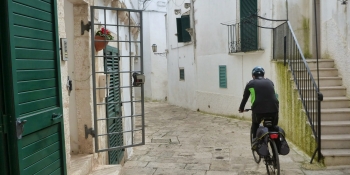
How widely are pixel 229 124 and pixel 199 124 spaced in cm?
104

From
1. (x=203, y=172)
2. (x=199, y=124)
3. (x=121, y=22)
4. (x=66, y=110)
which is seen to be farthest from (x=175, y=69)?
(x=66, y=110)

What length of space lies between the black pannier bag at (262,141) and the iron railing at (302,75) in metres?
1.10

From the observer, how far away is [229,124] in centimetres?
1058

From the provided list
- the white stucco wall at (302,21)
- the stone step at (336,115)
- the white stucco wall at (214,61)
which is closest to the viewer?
the stone step at (336,115)

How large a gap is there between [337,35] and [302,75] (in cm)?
135

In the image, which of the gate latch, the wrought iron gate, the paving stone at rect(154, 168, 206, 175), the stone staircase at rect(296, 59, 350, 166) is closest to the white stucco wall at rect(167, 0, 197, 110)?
the stone staircase at rect(296, 59, 350, 166)

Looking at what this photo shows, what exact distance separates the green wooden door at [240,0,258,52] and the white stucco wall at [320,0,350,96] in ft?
7.16

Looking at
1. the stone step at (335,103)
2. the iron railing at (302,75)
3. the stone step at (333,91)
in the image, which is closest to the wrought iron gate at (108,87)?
the iron railing at (302,75)

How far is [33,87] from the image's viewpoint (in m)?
2.56

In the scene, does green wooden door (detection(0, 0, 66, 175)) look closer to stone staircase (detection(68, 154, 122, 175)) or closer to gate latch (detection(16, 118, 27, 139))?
gate latch (detection(16, 118, 27, 139))

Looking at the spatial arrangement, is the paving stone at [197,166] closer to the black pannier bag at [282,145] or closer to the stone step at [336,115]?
the black pannier bag at [282,145]

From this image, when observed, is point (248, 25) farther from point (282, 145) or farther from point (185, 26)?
point (282, 145)

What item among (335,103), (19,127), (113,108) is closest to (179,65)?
(335,103)

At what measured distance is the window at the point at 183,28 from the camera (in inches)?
607
